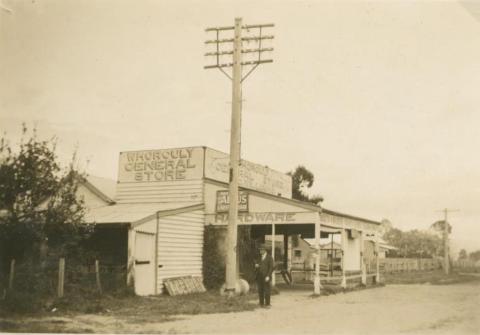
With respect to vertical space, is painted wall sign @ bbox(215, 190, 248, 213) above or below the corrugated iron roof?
above

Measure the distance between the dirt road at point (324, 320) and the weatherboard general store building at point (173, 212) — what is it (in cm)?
410

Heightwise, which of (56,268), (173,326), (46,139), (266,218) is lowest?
(173,326)

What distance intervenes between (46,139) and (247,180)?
13.2 m

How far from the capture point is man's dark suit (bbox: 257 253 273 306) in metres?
17.5

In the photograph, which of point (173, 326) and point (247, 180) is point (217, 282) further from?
point (173, 326)

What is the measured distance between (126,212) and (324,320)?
9.87m

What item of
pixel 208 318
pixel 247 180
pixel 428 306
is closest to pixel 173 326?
pixel 208 318

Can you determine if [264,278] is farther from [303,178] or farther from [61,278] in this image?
[303,178]

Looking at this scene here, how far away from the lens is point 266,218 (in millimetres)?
23047

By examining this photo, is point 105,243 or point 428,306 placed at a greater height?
point 105,243

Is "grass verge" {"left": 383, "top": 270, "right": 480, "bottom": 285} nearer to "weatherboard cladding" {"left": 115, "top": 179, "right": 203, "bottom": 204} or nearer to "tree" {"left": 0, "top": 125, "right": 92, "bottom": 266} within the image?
"weatherboard cladding" {"left": 115, "top": 179, "right": 203, "bottom": 204}

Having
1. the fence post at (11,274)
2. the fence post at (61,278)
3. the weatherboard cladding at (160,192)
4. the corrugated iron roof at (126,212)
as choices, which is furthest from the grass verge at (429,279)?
the fence post at (11,274)

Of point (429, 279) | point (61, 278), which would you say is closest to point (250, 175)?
point (61, 278)

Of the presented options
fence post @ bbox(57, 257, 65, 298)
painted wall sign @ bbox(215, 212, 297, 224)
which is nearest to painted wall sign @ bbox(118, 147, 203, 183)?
painted wall sign @ bbox(215, 212, 297, 224)
